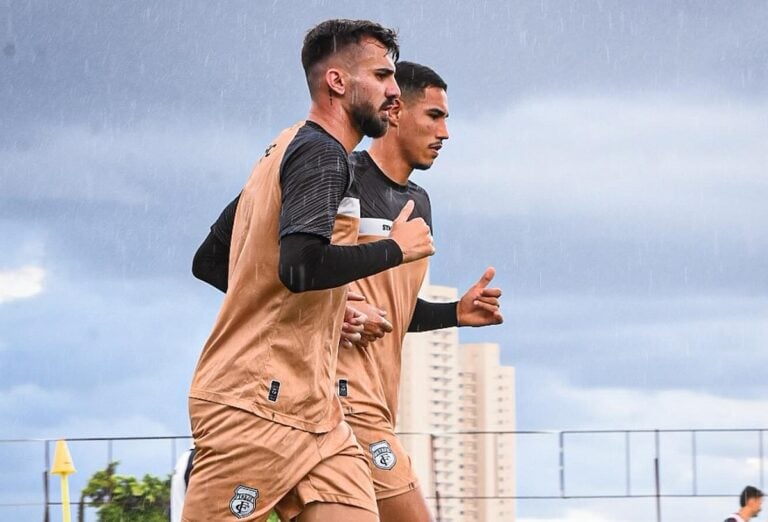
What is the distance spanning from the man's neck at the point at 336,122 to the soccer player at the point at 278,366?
5 cm

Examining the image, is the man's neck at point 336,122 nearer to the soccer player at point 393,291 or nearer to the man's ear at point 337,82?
the man's ear at point 337,82

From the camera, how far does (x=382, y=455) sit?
497 cm

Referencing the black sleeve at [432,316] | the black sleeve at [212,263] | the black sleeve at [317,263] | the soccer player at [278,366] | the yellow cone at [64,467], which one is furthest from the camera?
the yellow cone at [64,467]

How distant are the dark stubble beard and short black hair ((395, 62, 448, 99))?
159 cm

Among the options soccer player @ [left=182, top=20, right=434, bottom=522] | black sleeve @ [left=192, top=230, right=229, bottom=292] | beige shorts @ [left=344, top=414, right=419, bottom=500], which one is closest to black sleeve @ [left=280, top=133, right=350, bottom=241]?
soccer player @ [left=182, top=20, right=434, bottom=522]

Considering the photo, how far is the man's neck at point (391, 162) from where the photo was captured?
5.48 meters

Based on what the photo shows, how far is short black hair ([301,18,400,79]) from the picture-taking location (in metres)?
4.00

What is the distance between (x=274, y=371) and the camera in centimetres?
371

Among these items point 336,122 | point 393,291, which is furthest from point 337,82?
point 393,291

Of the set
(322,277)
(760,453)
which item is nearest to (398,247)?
(322,277)

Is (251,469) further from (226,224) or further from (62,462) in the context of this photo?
(62,462)

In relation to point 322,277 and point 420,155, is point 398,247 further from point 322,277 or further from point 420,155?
point 420,155

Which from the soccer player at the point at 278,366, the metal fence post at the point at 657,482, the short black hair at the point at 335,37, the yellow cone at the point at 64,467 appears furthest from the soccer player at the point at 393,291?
the metal fence post at the point at 657,482

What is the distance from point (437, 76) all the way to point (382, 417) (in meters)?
1.44
